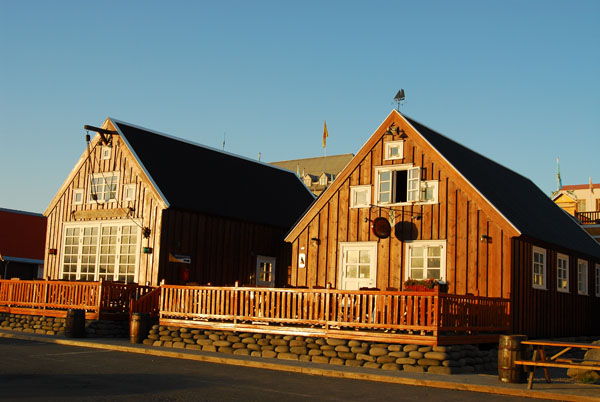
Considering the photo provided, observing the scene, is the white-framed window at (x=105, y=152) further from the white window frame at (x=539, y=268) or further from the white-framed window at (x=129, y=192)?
the white window frame at (x=539, y=268)

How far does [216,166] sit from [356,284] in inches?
398

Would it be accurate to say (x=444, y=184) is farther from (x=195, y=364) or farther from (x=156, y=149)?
(x=156, y=149)


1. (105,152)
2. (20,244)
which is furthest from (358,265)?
(20,244)

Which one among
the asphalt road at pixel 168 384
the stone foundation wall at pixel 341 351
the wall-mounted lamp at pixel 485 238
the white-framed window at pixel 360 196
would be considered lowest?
the asphalt road at pixel 168 384

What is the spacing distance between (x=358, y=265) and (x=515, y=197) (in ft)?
20.6

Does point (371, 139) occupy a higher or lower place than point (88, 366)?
higher

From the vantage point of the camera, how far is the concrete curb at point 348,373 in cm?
1187

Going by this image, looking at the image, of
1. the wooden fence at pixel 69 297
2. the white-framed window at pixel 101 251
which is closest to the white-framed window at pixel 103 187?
the white-framed window at pixel 101 251

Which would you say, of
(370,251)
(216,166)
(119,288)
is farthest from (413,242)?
(216,166)

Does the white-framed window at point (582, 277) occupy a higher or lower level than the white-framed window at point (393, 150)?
lower

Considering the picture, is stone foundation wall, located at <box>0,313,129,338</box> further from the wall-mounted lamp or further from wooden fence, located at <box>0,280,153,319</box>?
the wall-mounted lamp

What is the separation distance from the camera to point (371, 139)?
71.1 ft

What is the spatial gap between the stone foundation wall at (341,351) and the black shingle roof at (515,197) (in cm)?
480

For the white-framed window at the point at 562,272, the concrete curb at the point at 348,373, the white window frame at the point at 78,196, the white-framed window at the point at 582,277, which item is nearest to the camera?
the concrete curb at the point at 348,373
